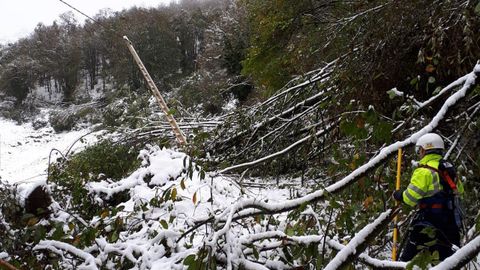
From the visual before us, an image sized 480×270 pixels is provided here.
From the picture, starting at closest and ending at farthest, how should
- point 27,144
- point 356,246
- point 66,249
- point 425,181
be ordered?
point 356,246, point 66,249, point 425,181, point 27,144

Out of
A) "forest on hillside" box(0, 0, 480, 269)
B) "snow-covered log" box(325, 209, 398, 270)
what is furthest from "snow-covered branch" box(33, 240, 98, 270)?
"snow-covered log" box(325, 209, 398, 270)

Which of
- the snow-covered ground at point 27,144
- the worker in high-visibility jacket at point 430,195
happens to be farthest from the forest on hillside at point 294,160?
the snow-covered ground at point 27,144

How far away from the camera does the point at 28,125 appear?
27891 mm

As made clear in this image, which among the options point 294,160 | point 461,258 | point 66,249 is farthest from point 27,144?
point 461,258

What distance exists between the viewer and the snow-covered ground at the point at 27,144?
788 inches

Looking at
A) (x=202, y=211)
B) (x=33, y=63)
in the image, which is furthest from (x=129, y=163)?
(x=33, y=63)

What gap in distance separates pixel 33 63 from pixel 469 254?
116 ft

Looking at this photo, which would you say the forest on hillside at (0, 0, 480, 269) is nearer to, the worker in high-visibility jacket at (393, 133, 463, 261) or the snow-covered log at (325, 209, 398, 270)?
the snow-covered log at (325, 209, 398, 270)

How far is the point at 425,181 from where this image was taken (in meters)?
2.59

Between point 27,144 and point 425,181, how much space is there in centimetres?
2675

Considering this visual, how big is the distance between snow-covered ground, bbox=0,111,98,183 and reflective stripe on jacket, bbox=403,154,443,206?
1940cm

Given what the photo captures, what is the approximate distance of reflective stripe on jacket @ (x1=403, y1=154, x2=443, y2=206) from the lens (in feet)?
8.25

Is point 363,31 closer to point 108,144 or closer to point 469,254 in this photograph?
point 469,254

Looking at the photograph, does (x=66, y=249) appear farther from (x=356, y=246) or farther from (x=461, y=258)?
(x=461, y=258)
